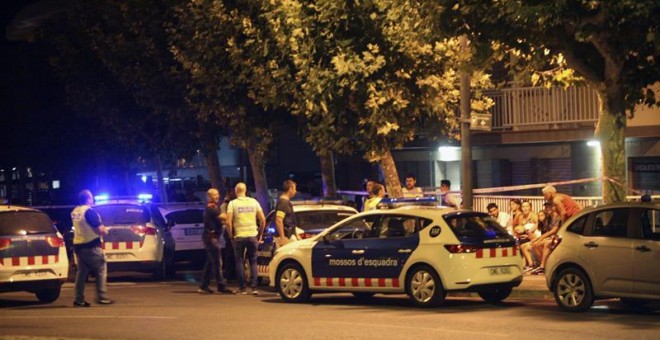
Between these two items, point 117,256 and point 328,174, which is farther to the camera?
point 328,174

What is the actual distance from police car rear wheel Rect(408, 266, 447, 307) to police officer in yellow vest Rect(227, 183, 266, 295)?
3.63 m

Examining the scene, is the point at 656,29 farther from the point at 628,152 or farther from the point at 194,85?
the point at 194,85

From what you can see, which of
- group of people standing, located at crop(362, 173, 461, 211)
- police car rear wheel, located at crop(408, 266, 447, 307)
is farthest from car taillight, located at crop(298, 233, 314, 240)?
police car rear wheel, located at crop(408, 266, 447, 307)

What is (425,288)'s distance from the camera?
16.5m

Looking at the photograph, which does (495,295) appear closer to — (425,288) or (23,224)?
(425,288)

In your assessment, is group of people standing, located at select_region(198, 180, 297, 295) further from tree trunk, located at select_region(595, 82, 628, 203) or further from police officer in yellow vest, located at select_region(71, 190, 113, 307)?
tree trunk, located at select_region(595, 82, 628, 203)

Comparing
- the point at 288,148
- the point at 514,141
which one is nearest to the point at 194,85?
the point at 514,141

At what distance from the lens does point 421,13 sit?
17750 millimetres

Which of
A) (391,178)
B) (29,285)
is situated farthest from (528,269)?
(29,285)

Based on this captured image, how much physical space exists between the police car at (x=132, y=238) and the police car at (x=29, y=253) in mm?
4123

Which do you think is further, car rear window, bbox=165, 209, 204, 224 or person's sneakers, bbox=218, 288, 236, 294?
car rear window, bbox=165, 209, 204, 224

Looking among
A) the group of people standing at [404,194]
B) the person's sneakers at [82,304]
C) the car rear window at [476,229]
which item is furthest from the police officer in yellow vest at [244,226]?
the car rear window at [476,229]

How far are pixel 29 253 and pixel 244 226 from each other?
3.58 metres

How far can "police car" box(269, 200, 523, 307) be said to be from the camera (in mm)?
16297
